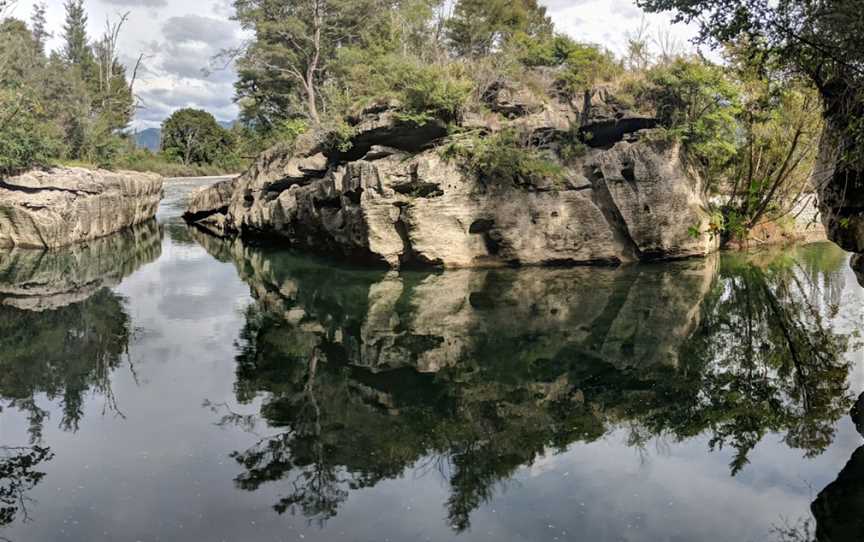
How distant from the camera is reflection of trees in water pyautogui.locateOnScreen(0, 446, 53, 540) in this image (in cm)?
644

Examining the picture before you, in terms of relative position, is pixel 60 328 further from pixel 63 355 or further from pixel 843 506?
pixel 843 506

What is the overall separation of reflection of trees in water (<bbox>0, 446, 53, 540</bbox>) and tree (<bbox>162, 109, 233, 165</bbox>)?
194ft

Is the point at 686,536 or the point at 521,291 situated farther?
the point at 521,291

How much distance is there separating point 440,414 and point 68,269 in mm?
16421

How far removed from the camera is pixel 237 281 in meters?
19.3

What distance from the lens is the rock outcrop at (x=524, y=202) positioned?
62.6 feet

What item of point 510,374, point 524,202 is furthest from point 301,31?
point 510,374

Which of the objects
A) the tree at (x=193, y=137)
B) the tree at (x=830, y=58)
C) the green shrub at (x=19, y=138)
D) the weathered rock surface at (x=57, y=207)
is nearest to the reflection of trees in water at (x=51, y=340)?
the weathered rock surface at (x=57, y=207)

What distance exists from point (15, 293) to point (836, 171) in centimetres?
1743

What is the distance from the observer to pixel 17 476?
23.5 ft

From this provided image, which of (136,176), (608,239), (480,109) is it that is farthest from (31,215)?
(608,239)

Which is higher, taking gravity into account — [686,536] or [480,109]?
[480,109]

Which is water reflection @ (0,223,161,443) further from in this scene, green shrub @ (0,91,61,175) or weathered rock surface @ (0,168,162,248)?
green shrub @ (0,91,61,175)

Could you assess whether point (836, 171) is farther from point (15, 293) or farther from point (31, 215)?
point (31, 215)
